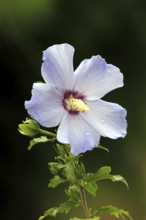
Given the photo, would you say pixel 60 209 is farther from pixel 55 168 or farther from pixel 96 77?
pixel 96 77

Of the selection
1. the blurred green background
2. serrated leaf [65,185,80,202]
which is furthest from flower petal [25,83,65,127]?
the blurred green background

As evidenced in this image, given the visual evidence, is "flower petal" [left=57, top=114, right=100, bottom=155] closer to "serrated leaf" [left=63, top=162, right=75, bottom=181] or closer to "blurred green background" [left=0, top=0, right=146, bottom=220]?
"serrated leaf" [left=63, top=162, right=75, bottom=181]

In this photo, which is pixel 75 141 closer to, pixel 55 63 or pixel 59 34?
pixel 55 63

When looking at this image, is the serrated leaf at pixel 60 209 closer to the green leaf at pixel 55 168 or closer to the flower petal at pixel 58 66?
the green leaf at pixel 55 168
